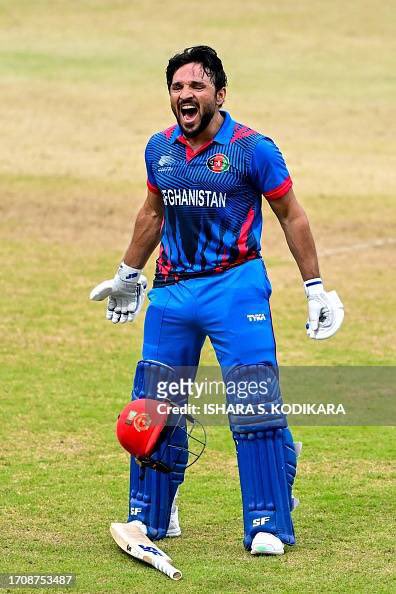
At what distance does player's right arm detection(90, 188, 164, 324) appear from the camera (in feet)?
26.6

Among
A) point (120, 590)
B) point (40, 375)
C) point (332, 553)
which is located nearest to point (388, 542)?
point (332, 553)

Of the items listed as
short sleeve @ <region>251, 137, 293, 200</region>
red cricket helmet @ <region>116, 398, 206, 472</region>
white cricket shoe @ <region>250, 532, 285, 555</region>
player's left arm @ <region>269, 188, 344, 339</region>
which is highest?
short sleeve @ <region>251, 137, 293, 200</region>

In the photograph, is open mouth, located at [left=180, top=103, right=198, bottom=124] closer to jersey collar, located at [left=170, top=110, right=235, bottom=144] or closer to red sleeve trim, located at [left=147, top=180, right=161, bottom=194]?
jersey collar, located at [left=170, top=110, right=235, bottom=144]

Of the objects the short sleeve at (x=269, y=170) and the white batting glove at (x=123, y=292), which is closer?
the short sleeve at (x=269, y=170)

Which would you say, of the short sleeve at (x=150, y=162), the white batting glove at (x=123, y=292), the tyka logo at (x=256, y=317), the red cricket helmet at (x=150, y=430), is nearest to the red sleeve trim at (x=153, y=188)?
the short sleeve at (x=150, y=162)

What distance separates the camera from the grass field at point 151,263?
7730 millimetres

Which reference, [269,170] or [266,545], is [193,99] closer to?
[269,170]

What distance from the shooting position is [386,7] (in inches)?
1426

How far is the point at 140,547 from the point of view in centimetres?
739

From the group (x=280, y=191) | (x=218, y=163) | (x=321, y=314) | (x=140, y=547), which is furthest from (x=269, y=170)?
(x=140, y=547)

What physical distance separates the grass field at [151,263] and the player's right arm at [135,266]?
115 centimetres

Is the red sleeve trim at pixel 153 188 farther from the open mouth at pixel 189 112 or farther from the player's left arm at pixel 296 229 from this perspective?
the player's left arm at pixel 296 229

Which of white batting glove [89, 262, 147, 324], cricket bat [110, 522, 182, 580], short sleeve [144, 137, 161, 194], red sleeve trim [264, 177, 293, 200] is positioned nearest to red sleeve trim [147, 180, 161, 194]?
short sleeve [144, 137, 161, 194]

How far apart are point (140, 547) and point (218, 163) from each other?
1.97 metres
